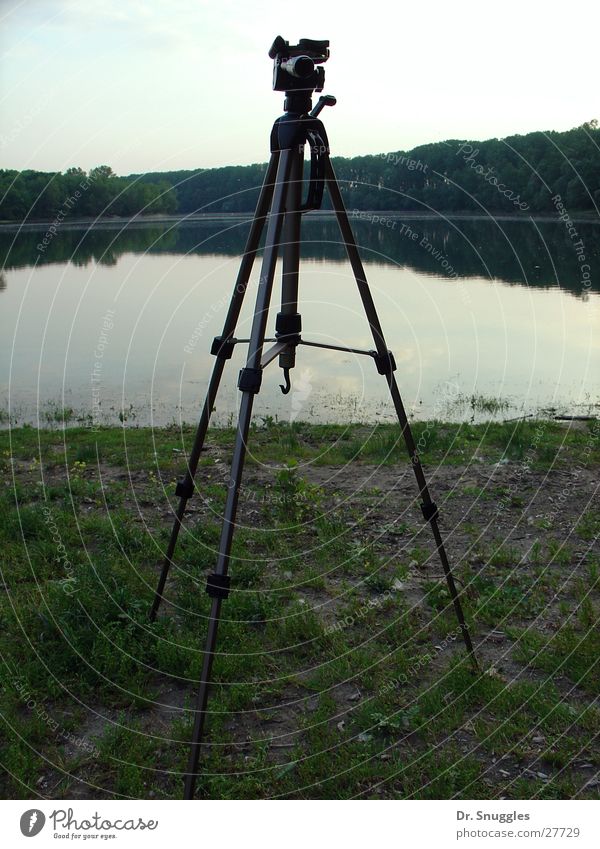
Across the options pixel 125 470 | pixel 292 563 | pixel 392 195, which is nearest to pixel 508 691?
pixel 292 563

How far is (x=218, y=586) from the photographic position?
293 centimetres

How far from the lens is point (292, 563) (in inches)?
191

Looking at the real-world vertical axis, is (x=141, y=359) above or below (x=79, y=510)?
above

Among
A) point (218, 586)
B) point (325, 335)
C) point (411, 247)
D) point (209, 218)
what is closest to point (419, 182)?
point (325, 335)

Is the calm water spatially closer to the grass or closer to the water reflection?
the water reflection

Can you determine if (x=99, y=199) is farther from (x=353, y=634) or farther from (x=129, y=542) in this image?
(x=353, y=634)

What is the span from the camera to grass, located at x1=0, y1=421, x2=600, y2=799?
3.21 meters

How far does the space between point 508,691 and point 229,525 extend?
1690mm

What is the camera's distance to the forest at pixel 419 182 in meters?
11.9

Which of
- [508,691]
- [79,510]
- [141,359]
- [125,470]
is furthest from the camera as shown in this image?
[141,359]

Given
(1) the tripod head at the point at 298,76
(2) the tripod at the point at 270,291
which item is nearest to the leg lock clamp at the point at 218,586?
(2) the tripod at the point at 270,291
